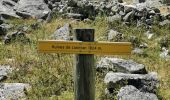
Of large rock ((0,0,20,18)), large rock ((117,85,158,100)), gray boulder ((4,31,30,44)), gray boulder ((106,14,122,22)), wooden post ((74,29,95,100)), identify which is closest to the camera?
wooden post ((74,29,95,100))

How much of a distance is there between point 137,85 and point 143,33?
6669mm

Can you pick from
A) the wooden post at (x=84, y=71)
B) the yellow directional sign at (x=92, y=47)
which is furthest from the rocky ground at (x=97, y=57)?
the yellow directional sign at (x=92, y=47)

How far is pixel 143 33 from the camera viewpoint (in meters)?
15.0

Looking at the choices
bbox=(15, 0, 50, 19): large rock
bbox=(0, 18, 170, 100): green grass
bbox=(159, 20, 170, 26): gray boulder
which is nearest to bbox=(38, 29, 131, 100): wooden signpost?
bbox=(0, 18, 170, 100): green grass

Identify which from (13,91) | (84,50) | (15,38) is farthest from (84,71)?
(15,38)

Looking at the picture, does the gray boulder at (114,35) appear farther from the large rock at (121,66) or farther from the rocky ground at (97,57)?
the large rock at (121,66)

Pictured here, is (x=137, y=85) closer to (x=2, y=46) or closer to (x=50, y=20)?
(x=2, y=46)

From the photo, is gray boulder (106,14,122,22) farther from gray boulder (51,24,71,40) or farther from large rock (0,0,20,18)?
large rock (0,0,20,18)

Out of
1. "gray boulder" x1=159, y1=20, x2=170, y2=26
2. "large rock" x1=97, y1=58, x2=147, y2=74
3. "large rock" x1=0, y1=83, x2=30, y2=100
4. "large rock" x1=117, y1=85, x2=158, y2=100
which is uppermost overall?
"gray boulder" x1=159, y1=20, x2=170, y2=26

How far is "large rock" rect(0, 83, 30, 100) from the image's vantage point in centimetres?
859

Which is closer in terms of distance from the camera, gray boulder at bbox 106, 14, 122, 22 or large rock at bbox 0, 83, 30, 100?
large rock at bbox 0, 83, 30, 100

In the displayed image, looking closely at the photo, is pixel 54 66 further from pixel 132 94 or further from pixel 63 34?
pixel 63 34

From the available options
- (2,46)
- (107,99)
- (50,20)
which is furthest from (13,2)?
(107,99)

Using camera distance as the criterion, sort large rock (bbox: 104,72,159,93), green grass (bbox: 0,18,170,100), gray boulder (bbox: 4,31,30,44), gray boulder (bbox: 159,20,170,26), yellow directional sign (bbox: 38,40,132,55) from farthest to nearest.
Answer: gray boulder (bbox: 159,20,170,26)
gray boulder (bbox: 4,31,30,44)
green grass (bbox: 0,18,170,100)
large rock (bbox: 104,72,159,93)
yellow directional sign (bbox: 38,40,132,55)
